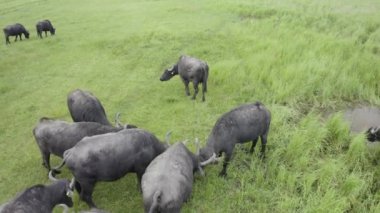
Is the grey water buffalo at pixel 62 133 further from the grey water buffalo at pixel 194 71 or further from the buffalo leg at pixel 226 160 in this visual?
the grey water buffalo at pixel 194 71

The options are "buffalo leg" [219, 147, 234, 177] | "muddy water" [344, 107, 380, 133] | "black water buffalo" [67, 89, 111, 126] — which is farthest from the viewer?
"muddy water" [344, 107, 380, 133]

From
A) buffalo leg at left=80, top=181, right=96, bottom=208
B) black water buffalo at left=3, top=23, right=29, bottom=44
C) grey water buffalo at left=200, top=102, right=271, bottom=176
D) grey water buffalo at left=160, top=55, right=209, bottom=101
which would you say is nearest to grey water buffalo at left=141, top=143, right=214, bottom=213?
grey water buffalo at left=200, top=102, right=271, bottom=176

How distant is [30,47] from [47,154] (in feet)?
35.9

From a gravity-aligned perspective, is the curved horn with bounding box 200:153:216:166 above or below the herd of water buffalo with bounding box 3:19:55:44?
above

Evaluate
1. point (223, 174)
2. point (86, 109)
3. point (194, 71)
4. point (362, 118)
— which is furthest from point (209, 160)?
point (362, 118)

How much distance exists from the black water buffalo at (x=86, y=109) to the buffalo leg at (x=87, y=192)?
8.47 feet

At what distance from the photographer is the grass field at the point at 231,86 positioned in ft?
25.0

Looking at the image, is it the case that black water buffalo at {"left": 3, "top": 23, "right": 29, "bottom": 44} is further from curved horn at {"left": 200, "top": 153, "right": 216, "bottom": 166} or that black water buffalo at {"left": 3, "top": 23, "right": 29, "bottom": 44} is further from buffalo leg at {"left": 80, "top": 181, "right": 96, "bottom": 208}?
curved horn at {"left": 200, "top": 153, "right": 216, "bottom": 166}

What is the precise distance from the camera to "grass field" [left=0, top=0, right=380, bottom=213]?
763 cm

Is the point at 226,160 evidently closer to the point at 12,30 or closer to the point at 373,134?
the point at 373,134

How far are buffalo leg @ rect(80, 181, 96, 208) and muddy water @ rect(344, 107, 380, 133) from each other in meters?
7.23

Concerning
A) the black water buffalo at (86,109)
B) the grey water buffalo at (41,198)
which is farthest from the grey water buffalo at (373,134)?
the grey water buffalo at (41,198)

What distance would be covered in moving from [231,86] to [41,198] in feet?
24.2

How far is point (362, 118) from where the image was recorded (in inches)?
421
